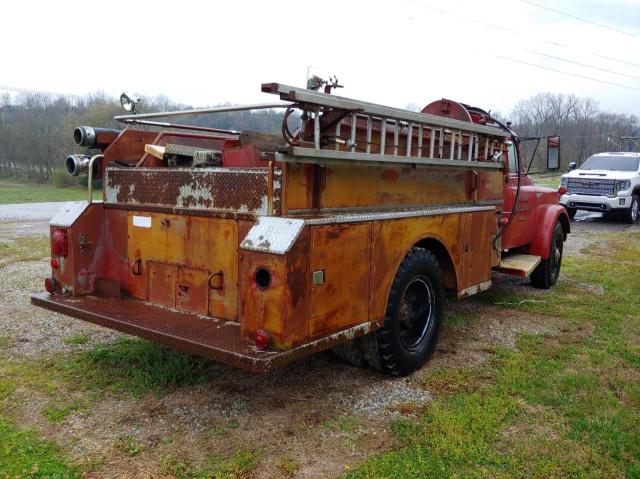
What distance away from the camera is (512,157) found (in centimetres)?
661

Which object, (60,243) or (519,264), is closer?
(60,243)

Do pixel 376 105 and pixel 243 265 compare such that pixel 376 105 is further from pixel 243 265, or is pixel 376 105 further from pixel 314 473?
pixel 314 473

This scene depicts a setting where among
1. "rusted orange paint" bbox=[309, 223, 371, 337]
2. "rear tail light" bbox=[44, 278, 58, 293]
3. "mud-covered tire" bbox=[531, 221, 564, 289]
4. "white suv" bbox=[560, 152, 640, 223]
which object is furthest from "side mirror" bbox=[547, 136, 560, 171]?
"white suv" bbox=[560, 152, 640, 223]

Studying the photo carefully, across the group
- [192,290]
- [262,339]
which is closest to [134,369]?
[192,290]

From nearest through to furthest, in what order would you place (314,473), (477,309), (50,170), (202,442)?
1. (314,473)
2. (202,442)
3. (477,309)
4. (50,170)

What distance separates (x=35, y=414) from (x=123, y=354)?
3.56ft

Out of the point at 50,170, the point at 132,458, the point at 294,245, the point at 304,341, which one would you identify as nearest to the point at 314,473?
the point at 304,341

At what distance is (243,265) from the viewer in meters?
3.15

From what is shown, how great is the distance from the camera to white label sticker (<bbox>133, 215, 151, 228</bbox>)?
4.18 meters

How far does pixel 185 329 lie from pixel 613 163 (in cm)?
1733

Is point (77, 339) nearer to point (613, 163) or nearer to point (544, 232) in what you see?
point (544, 232)

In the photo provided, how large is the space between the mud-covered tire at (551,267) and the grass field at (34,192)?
2379 centimetres

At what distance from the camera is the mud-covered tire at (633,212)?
54.2ft

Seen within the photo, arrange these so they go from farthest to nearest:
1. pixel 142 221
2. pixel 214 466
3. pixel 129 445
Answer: pixel 142 221
pixel 129 445
pixel 214 466
